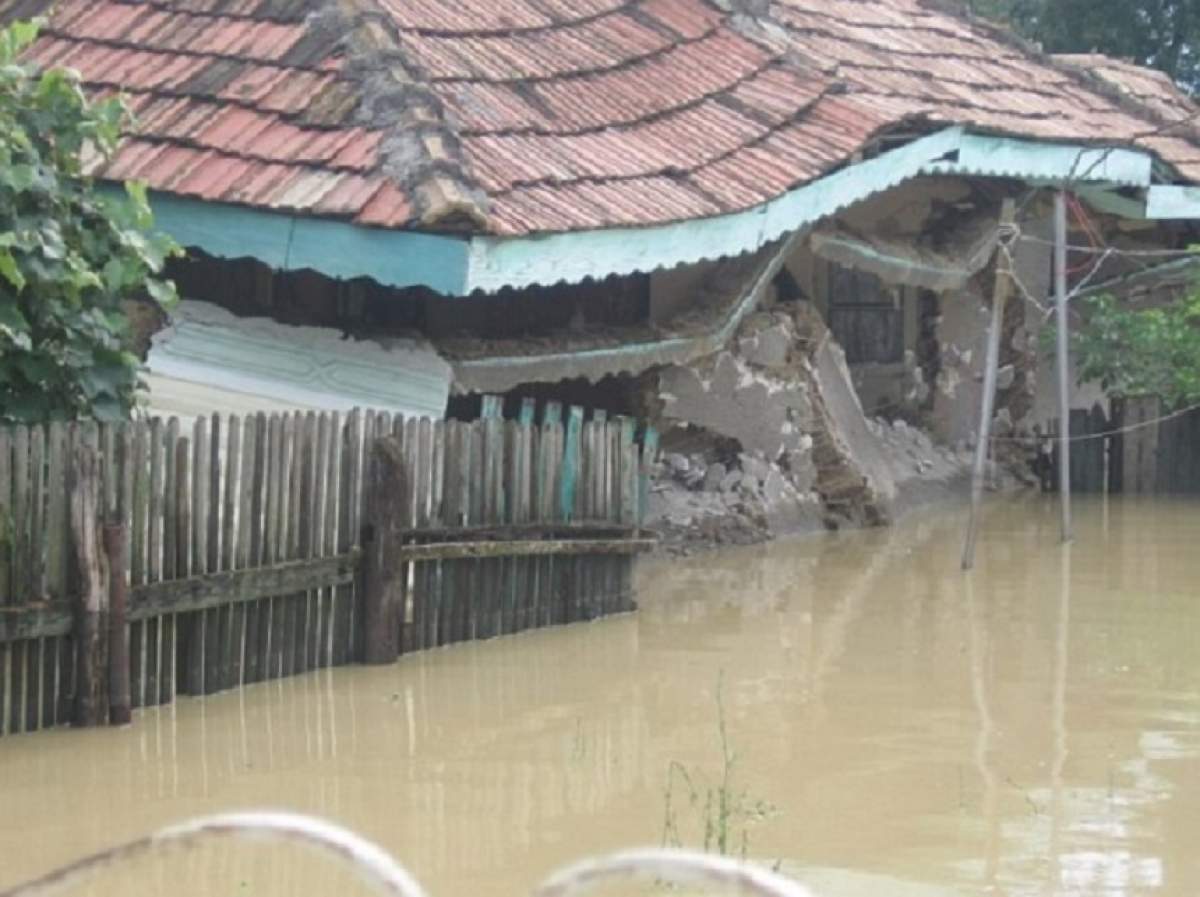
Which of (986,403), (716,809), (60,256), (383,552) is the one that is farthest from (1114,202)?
(716,809)

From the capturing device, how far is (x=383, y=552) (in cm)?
984

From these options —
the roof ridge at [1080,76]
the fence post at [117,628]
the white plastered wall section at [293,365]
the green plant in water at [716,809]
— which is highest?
the roof ridge at [1080,76]

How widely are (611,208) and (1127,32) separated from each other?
52.1 feet

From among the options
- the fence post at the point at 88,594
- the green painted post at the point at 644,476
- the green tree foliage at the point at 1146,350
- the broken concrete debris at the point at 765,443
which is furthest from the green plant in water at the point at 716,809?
the green tree foliage at the point at 1146,350

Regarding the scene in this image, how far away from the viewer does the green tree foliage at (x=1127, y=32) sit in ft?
86.5

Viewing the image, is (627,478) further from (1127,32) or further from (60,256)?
(1127,32)

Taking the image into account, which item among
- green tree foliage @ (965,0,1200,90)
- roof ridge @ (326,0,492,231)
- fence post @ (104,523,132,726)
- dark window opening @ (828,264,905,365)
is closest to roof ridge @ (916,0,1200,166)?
dark window opening @ (828,264,905,365)

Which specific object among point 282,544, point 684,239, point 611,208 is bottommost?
point 282,544

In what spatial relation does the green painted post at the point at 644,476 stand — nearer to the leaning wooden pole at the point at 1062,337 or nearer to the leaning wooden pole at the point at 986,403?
the leaning wooden pole at the point at 986,403

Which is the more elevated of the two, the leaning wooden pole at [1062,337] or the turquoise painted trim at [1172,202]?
the turquoise painted trim at [1172,202]

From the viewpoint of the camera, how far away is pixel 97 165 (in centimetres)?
1246

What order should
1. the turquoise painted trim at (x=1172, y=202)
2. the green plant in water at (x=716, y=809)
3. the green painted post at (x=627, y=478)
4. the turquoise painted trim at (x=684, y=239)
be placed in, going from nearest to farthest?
the green plant in water at (x=716, y=809) < the turquoise painted trim at (x=684, y=239) < the green painted post at (x=627, y=478) < the turquoise painted trim at (x=1172, y=202)

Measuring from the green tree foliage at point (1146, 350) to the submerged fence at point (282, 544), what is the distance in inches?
268

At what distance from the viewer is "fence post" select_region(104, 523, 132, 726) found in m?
8.32
